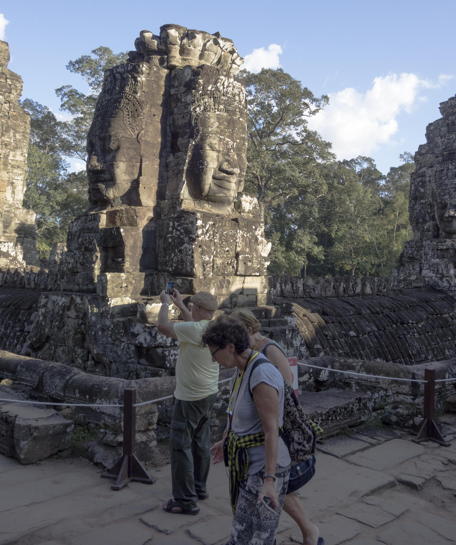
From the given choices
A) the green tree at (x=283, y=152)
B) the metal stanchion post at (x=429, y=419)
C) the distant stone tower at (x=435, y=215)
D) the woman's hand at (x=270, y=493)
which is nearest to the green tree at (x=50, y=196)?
the green tree at (x=283, y=152)

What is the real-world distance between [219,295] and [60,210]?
79.3ft

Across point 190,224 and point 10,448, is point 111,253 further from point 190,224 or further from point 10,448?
point 10,448

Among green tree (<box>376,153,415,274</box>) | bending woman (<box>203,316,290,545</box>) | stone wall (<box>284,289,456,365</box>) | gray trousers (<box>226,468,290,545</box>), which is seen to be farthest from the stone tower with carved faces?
green tree (<box>376,153,415,274</box>)

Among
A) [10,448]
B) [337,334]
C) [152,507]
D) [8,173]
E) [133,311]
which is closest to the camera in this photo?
[152,507]

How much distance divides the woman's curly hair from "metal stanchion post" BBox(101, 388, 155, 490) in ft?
4.63

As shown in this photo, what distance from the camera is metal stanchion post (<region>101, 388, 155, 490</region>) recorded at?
353cm

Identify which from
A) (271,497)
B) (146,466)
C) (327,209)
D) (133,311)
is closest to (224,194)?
(133,311)

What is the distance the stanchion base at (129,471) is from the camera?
11.5 feet

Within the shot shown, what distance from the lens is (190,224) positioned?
530 cm

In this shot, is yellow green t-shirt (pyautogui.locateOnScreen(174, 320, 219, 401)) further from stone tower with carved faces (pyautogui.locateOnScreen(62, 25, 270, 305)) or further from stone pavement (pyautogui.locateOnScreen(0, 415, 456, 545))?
stone tower with carved faces (pyautogui.locateOnScreen(62, 25, 270, 305))

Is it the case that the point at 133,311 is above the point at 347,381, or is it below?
above

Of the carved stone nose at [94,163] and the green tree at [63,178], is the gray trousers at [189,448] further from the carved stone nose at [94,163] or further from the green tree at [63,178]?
the green tree at [63,178]

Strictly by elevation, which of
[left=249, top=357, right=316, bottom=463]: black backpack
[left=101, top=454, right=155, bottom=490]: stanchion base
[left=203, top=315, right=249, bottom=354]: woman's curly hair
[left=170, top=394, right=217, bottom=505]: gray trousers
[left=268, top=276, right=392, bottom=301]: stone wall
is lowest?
[left=101, top=454, right=155, bottom=490]: stanchion base

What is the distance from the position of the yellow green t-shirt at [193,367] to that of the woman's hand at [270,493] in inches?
46.1
